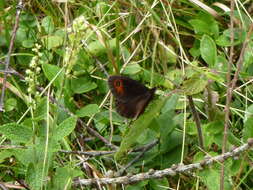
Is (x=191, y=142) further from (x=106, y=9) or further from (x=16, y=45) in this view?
(x=16, y=45)

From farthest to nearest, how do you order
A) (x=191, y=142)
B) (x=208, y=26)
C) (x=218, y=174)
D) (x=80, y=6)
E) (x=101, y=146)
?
(x=80, y=6)
(x=208, y=26)
(x=101, y=146)
(x=191, y=142)
(x=218, y=174)

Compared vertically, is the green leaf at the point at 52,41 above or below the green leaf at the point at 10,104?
above

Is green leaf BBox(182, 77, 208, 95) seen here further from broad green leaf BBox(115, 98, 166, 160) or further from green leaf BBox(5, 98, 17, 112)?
green leaf BBox(5, 98, 17, 112)

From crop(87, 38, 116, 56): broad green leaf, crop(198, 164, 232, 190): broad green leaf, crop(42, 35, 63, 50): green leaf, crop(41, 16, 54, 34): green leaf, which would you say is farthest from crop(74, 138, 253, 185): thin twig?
crop(41, 16, 54, 34): green leaf

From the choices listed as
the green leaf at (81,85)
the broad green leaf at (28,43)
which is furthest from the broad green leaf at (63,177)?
the broad green leaf at (28,43)

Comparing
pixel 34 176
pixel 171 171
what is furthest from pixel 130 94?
pixel 34 176

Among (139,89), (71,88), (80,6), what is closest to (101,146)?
(71,88)

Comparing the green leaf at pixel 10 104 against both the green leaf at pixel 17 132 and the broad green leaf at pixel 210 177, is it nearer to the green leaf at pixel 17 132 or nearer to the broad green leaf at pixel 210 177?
the green leaf at pixel 17 132
